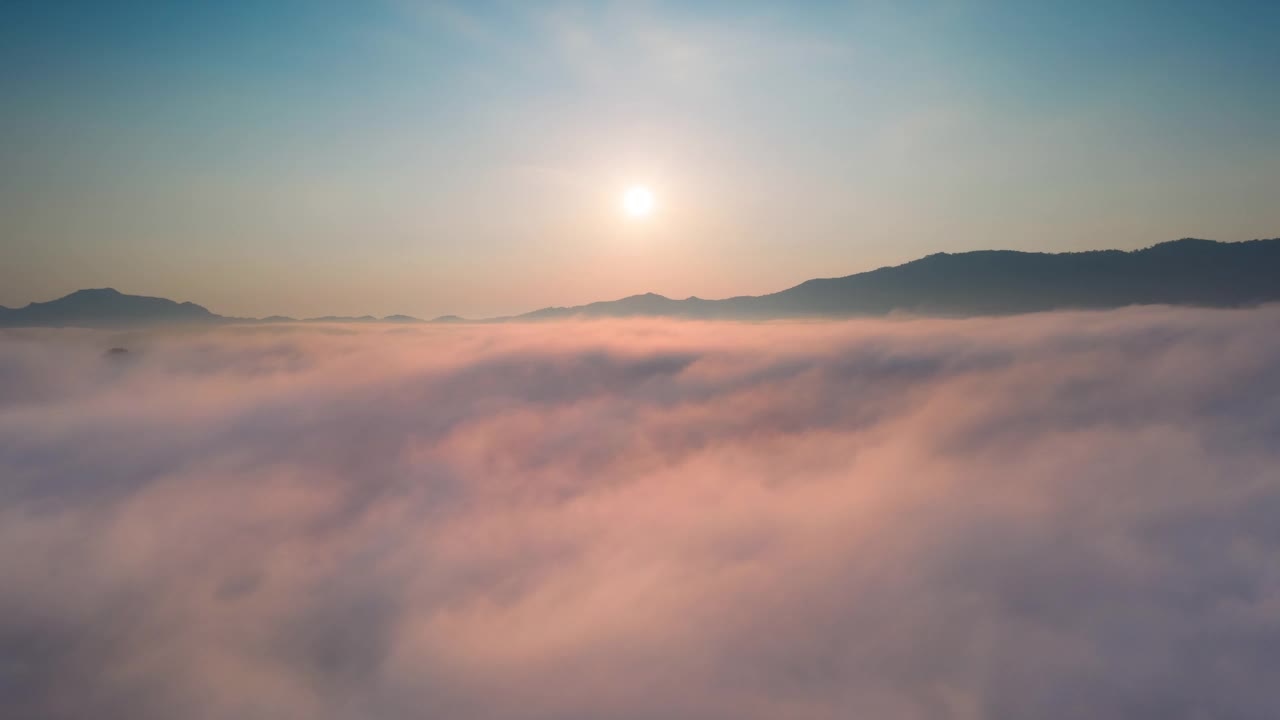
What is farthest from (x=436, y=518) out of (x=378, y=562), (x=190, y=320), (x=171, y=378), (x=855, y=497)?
(x=171, y=378)

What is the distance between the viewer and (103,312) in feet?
447

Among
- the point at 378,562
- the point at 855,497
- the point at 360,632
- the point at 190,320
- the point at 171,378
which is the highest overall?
the point at 190,320

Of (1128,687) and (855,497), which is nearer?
(1128,687)

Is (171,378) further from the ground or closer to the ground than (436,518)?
further from the ground

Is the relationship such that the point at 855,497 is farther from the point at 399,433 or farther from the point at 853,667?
the point at 399,433

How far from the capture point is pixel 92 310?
137000mm

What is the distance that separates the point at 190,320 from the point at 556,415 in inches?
3911

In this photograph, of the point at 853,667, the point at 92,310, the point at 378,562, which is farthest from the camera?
the point at 92,310

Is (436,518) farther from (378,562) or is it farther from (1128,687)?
(1128,687)

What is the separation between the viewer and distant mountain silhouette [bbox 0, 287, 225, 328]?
11556 cm

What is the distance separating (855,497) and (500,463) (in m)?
100

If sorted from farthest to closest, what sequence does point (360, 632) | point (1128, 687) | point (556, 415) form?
point (556, 415) → point (360, 632) → point (1128, 687)

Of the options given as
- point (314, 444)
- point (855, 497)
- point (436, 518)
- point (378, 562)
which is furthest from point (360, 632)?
point (855, 497)

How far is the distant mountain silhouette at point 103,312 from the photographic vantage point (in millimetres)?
115562
